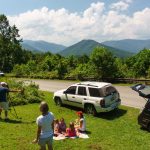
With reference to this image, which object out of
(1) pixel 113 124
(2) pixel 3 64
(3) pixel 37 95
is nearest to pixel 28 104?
(3) pixel 37 95

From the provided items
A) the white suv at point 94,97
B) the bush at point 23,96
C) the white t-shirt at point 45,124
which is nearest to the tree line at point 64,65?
the bush at point 23,96

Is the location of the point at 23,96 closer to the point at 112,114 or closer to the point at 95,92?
the point at 95,92

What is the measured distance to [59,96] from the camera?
76.3 feet

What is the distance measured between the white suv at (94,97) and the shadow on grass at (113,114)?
496 mm

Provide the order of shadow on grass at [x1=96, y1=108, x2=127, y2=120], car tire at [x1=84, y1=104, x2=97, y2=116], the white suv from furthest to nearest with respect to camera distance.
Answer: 1. car tire at [x1=84, y1=104, x2=97, y2=116]
2. shadow on grass at [x1=96, y1=108, x2=127, y2=120]
3. the white suv

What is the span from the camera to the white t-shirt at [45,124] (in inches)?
380

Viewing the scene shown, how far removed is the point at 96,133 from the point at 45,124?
6667 mm

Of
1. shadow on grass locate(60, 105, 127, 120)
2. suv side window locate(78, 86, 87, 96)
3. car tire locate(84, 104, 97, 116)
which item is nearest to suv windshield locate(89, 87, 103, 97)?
suv side window locate(78, 86, 87, 96)

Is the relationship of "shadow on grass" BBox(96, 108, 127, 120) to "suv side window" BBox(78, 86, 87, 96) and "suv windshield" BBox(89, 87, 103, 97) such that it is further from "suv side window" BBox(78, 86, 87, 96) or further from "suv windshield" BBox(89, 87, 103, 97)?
"suv side window" BBox(78, 86, 87, 96)

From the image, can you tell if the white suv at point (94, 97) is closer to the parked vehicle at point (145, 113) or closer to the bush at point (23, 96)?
the parked vehicle at point (145, 113)

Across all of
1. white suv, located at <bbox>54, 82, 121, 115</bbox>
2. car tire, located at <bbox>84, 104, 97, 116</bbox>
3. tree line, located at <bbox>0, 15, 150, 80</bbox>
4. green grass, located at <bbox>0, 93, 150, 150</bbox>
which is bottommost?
green grass, located at <bbox>0, 93, 150, 150</bbox>

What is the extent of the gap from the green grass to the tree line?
62.3 ft

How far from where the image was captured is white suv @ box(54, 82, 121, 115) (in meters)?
19.9

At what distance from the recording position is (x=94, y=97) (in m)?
20.3
